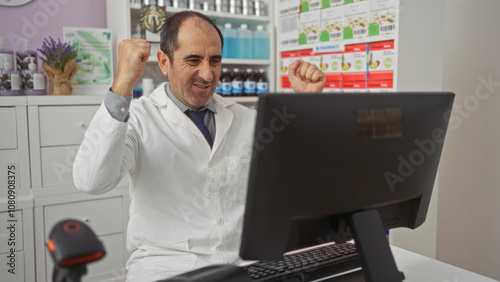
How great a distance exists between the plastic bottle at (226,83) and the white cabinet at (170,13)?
7 centimetres

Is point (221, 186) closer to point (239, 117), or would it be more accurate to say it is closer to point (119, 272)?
point (239, 117)

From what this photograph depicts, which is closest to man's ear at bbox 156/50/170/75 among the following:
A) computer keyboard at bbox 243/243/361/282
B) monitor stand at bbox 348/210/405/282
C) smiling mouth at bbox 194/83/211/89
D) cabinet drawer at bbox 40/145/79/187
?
smiling mouth at bbox 194/83/211/89

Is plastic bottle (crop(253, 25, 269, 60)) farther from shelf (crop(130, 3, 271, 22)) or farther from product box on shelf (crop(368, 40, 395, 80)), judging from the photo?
product box on shelf (crop(368, 40, 395, 80))

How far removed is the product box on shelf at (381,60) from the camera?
7.88 feet

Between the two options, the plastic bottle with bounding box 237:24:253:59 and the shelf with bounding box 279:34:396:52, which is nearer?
the shelf with bounding box 279:34:396:52

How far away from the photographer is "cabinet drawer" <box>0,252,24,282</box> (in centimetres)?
223

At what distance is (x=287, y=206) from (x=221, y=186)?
688mm

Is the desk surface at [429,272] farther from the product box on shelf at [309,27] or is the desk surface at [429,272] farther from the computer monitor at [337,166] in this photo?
the product box on shelf at [309,27]

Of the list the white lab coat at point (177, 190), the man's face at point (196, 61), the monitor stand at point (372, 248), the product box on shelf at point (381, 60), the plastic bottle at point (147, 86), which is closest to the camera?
the monitor stand at point (372, 248)

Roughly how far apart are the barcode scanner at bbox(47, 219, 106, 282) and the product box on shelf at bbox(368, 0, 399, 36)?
7.06 feet

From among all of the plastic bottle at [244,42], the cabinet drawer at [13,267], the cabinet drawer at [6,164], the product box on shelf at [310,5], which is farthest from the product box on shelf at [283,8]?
the cabinet drawer at [13,267]

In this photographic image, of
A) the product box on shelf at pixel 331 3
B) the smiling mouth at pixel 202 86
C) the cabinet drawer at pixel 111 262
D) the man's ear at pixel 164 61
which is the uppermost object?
the product box on shelf at pixel 331 3

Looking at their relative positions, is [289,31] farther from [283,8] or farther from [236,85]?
[236,85]

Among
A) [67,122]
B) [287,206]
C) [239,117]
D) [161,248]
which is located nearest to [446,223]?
[239,117]
